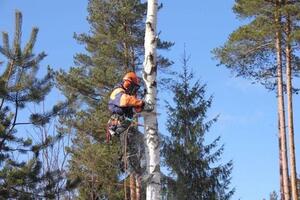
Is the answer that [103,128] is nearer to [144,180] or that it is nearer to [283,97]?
[283,97]

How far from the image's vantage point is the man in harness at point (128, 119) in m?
6.70

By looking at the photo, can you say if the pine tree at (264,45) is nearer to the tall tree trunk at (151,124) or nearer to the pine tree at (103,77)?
the pine tree at (103,77)

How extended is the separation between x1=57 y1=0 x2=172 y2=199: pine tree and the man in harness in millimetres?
12738

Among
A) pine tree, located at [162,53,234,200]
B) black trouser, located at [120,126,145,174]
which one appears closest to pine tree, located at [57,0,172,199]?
pine tree, located at [162,53,234,200]

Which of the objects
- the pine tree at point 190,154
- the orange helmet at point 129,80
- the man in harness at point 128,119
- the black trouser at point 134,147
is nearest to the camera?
the man in harness at point 128,119

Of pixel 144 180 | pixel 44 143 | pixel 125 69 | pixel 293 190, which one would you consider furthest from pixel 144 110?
pixel 125 69

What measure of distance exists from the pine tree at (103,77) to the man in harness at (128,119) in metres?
12.7

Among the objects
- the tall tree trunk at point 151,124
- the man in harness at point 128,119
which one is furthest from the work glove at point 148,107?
the man in harness at point 128,119

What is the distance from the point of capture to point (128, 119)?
7.06 m

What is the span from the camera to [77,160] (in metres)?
20.7

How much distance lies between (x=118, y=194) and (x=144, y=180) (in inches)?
578

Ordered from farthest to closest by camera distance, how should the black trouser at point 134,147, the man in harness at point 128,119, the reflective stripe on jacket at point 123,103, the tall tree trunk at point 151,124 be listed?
the black trouser at point 134,147, the man in harness at point 128,119, the reflective stripe on jacket at point 123,103, the tall tree trunk at point 151,124

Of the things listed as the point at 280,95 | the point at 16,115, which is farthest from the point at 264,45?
the point at 16,115

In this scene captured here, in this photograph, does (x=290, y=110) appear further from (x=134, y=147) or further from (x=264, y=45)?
(x=134, y=147)
